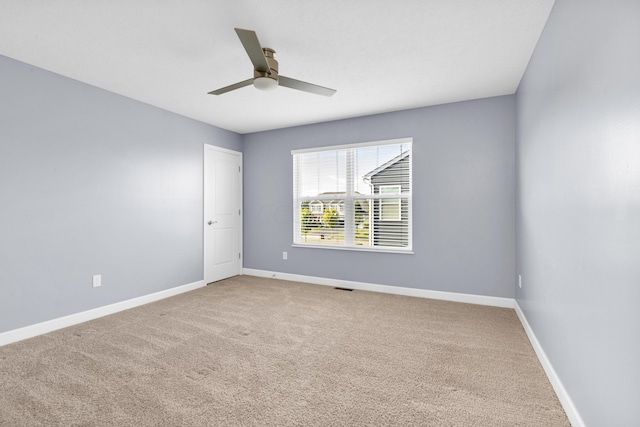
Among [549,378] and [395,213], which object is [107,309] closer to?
[395,213]

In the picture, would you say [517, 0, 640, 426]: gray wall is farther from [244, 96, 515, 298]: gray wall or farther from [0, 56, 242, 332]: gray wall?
[0, 56, 242, 332]: gray wall

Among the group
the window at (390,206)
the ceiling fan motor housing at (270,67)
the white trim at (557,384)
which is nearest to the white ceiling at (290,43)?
the ceiling fan motor housing at (270,67)

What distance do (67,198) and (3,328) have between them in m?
1.24

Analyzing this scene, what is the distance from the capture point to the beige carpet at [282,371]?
1684 mm

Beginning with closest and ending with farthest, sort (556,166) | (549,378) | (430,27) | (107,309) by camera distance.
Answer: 1. (556,166)
2. (549,378)
3. (430,27)
4. (107,309)

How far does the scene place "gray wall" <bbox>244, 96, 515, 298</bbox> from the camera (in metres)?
3.52

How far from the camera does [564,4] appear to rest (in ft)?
5.69

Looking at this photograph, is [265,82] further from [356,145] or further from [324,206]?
[324,206]

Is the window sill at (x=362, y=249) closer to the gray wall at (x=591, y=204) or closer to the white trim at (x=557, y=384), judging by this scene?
the white trim at (x=557, y=384)

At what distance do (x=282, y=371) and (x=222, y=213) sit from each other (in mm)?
3302

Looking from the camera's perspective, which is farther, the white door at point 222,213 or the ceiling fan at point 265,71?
the white door at point 222,213

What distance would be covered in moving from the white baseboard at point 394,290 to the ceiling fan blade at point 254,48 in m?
3.11

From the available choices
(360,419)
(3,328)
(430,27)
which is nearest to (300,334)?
(360,419)

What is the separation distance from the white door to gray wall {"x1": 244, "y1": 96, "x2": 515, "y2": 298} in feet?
4.50
